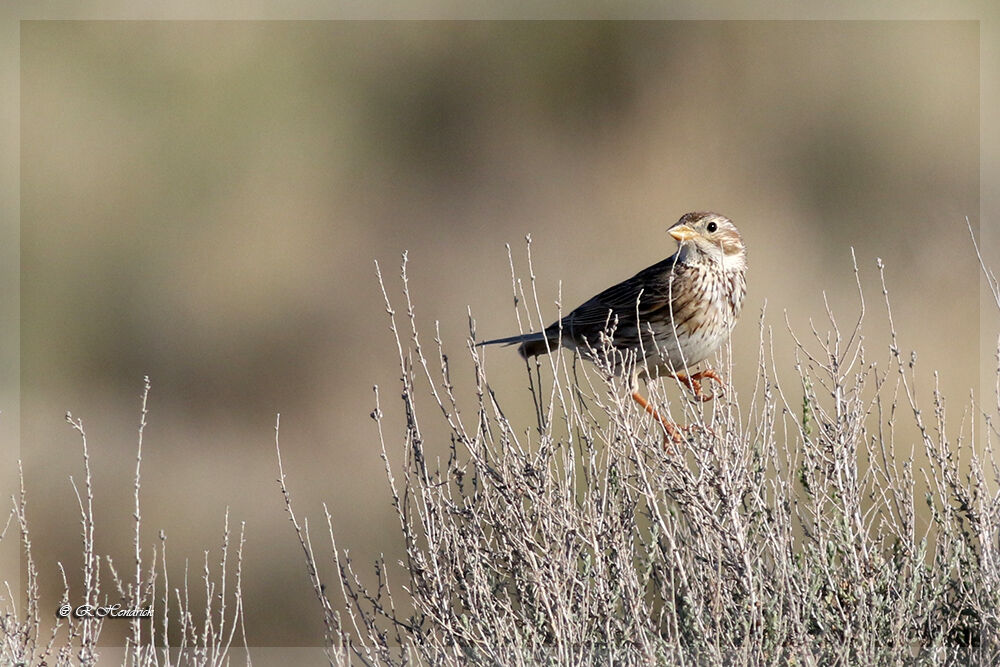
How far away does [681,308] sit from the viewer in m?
6.04

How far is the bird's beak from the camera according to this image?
19.7 feet

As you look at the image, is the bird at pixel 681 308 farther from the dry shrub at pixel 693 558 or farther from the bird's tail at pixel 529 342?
the dry shrub at pixel 693 558

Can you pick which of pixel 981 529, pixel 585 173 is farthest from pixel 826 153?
pixel 981 529

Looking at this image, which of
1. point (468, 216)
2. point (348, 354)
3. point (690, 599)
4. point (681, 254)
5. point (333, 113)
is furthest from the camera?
point (333, 113)

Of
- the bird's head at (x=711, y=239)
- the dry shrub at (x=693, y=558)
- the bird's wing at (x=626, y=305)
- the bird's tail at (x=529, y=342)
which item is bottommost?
the dry shrub at (x=693, y=558)

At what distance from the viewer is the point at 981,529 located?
4.12m

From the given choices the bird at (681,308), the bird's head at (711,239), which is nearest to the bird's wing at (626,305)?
the bird at (681,308)

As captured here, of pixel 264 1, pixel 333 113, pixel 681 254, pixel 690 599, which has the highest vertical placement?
pixel 264 1

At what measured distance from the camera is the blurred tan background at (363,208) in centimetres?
1306

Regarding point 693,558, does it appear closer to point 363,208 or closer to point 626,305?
point 626,305

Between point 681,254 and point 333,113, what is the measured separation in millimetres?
11604

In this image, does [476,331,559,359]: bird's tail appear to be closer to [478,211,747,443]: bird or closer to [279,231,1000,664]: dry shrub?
[478,211,747,443]: bird

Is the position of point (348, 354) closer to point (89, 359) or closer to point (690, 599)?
point (89, 359)

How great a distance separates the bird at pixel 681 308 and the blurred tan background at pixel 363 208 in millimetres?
5198
